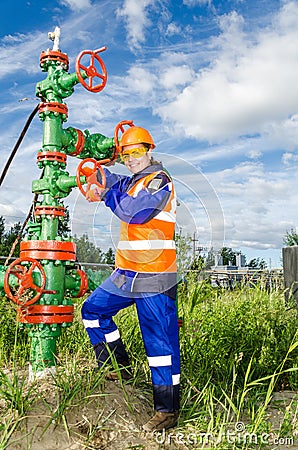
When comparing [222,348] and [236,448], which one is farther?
[222,348]

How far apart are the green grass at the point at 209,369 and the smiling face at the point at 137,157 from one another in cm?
135

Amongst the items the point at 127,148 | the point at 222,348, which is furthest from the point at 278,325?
the point at 127,148

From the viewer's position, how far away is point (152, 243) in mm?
3387

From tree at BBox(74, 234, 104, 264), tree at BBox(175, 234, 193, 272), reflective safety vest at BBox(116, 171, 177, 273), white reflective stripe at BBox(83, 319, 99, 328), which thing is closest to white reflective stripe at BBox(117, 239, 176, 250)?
reflective safety vest at BBox(116, 171, 177, 273)

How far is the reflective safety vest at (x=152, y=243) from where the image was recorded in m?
3.38

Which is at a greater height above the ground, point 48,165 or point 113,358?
point 48,165

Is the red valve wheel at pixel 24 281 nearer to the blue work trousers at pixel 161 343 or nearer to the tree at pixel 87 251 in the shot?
the tree at pixel 87 251

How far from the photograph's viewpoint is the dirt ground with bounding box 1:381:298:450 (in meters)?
3.05

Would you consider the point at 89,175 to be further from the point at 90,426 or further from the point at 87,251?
the point at 90,426

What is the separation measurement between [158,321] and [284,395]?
1.64 metres

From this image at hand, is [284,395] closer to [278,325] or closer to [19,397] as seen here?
[278,325]

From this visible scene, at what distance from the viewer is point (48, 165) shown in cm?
406

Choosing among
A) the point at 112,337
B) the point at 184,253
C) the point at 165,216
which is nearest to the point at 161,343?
the point at 112,337

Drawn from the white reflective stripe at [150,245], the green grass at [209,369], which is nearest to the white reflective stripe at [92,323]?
the green grass at [209,369]
